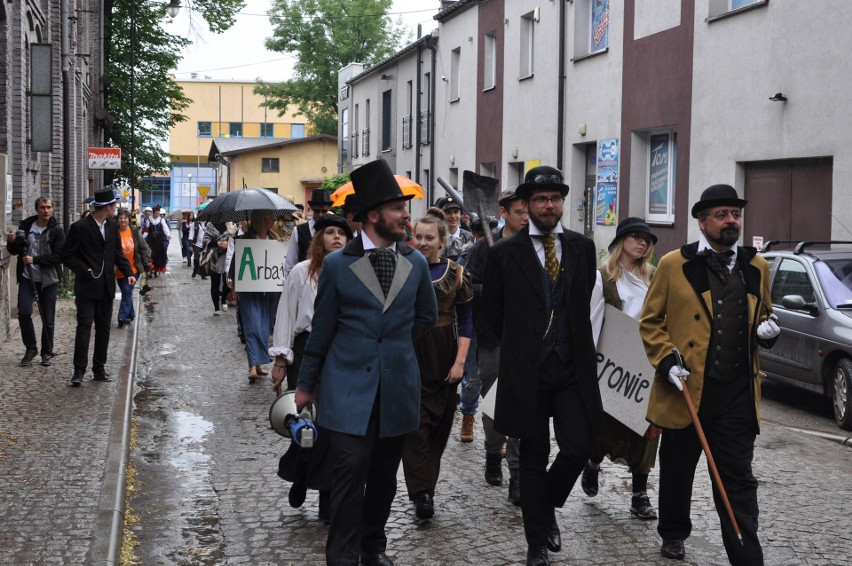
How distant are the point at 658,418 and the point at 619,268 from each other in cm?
149

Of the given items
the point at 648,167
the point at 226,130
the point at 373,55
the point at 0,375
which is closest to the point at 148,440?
the point at 0,375

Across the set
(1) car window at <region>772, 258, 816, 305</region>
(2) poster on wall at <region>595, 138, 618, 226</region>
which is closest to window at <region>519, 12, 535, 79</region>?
(2) poster on wall at <region>595, 138, 618, 226</region>

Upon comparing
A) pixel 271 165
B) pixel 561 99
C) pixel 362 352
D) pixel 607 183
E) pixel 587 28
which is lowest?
pixel 362 352

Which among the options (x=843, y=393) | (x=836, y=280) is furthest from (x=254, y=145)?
(x=843, y=393)

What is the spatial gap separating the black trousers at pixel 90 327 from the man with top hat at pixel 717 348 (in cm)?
693

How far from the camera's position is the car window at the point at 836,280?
10.8 metres

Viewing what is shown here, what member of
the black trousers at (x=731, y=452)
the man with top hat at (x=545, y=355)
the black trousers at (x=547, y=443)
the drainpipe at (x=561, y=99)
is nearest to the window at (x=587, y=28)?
the drainpipe at (x=561, y=99)

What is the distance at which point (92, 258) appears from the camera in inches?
444

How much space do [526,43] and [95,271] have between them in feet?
Answer: 58.7

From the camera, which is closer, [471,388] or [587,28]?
[471,388]

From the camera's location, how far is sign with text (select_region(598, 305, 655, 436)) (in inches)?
252

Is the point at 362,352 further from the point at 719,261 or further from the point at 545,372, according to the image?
the point at 719,261

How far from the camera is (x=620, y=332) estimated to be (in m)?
6.52

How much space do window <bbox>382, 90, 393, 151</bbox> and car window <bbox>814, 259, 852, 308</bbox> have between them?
32.5 meters
